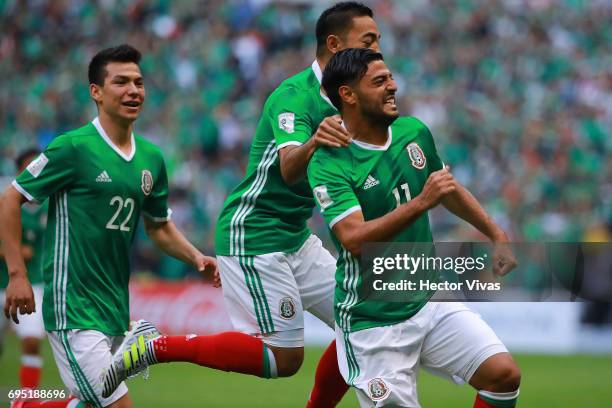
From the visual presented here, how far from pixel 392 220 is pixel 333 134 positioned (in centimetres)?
62

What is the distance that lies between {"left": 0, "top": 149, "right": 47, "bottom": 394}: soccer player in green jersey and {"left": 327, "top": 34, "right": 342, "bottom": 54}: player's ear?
3.36m

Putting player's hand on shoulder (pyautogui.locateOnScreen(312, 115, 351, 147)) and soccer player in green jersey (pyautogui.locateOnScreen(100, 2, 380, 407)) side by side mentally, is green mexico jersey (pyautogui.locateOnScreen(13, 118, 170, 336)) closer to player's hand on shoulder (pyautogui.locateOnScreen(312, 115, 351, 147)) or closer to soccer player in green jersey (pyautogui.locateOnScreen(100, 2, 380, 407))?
soccer player in green jersey (pyautogui.locateOnScreen(100, 2, 380, 407))

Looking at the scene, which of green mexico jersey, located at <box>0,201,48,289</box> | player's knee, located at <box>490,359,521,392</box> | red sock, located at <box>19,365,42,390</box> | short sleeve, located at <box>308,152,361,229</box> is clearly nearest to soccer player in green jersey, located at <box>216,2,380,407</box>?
short sleeve, located at <box>308,152,361,229</box>

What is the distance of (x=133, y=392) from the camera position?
1033cm

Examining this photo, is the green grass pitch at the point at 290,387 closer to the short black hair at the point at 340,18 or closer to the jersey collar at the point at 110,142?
the jersey collar at the point at 110,142

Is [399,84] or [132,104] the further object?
[399,84]

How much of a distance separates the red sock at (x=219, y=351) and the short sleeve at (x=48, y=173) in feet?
3.46

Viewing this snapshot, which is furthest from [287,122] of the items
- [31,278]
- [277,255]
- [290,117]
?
[31,278]

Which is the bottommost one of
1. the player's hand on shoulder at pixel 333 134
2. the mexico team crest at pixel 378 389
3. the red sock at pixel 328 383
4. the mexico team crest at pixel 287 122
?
the red sock at pixel 328 383

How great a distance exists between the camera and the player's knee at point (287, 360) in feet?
21.1

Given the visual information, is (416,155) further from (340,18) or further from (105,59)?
(105,59)

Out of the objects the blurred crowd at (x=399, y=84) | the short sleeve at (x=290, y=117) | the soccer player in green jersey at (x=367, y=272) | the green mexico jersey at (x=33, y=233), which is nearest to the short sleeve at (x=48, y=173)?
the short sleeve at (x=290, y=117)

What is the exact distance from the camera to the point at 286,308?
6.52 meters

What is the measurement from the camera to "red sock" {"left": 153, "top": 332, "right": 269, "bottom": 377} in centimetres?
619
